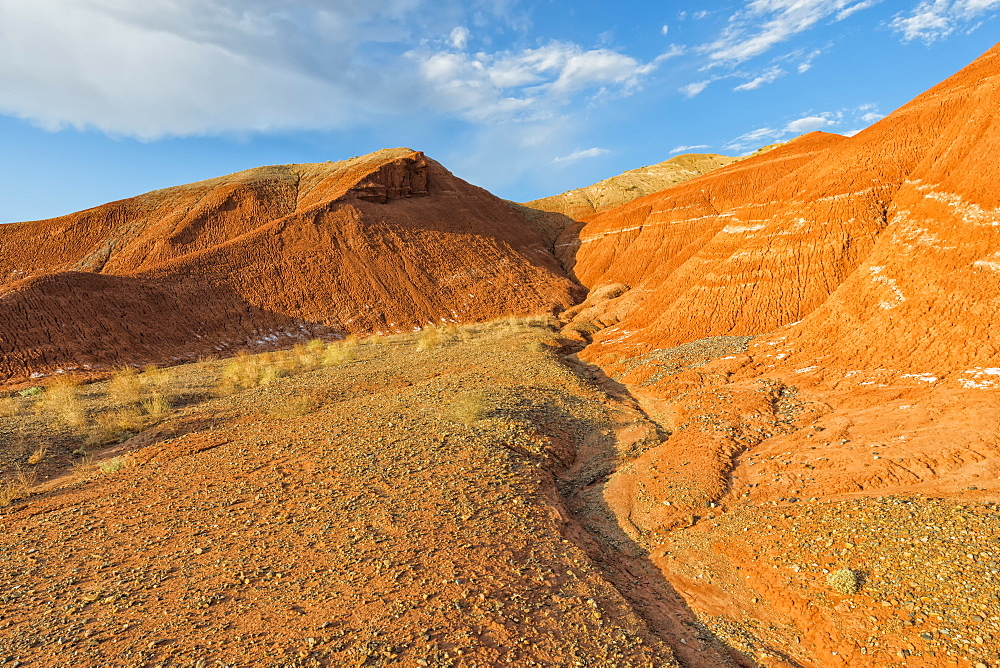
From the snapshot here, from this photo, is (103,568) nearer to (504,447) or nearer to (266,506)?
(266,506)

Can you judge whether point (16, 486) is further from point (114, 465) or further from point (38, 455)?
point (38, 455)

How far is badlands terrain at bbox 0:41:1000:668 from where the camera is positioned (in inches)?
177

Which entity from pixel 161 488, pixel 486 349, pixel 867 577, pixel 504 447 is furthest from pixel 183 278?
pixel 867 577

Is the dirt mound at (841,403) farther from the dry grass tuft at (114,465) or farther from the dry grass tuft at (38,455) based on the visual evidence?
the dry grass tuft at (38,455)

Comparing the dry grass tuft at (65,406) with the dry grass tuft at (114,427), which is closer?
the dry grass tuft at (114,427)

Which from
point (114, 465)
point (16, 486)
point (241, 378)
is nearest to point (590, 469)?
point (114, 465)

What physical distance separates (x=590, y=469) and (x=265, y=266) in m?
29.5

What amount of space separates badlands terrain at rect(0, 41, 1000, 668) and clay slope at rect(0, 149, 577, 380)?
0.49m

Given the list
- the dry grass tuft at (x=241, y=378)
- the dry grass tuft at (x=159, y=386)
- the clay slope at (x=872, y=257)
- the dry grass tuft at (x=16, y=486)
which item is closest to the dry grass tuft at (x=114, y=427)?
the dry grass tuft at (x=159, y=386)

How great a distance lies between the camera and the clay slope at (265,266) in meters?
22.5

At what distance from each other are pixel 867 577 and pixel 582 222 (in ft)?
144

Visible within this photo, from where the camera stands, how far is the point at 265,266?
3194 centimetres

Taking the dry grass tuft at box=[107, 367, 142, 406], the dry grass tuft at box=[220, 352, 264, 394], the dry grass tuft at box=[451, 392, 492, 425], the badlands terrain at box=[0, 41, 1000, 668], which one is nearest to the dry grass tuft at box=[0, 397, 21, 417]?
the badlands terrain at box=[0, 41, 1000, 668]

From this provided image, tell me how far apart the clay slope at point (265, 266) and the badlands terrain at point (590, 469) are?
19.3 inches
